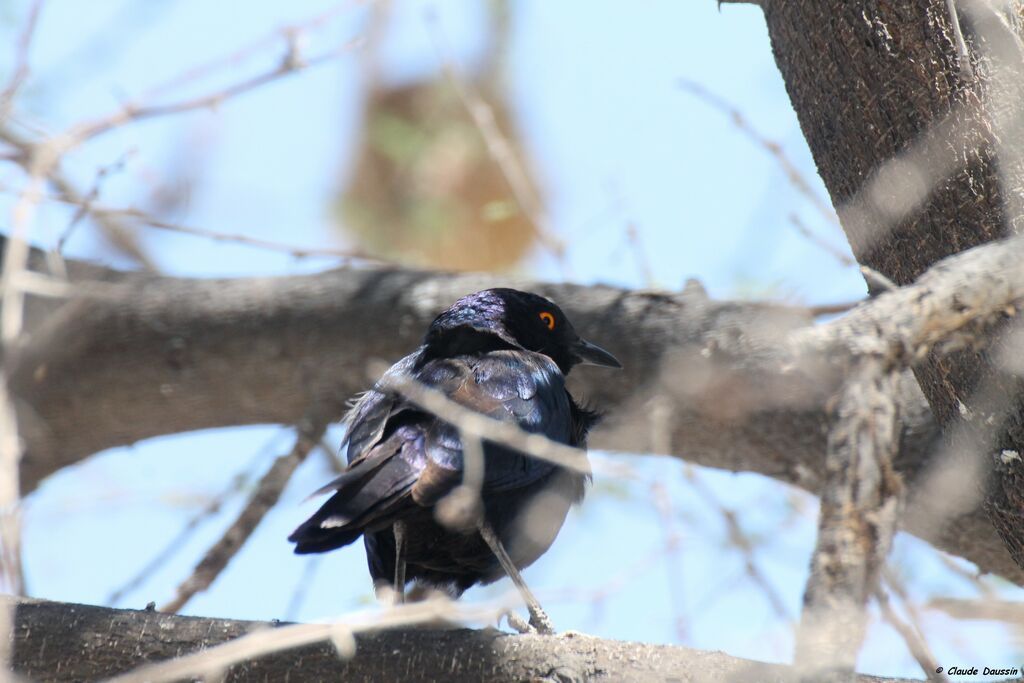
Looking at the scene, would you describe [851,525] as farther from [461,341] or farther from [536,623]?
[461,341]

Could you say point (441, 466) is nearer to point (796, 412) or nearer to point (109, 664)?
point (109, 664)

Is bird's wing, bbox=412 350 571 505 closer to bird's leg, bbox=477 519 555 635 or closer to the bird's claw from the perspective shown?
bird's leg, bbox=477 519 555 635

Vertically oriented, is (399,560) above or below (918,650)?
below

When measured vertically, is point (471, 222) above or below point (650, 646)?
below

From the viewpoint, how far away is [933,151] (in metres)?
3.00

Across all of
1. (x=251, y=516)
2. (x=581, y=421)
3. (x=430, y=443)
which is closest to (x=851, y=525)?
(x=430, y=443)

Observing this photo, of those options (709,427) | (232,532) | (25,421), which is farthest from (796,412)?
(25,421)

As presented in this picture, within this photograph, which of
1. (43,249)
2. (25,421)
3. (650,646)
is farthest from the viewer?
(43,249)

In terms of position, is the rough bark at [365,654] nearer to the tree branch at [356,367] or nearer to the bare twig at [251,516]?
the bare twig at [251,516]

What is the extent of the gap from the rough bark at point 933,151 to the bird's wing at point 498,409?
3.67 feet

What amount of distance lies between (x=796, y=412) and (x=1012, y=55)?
1.58m

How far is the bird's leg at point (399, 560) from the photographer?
3.62m

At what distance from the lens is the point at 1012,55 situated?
2975 millimetres

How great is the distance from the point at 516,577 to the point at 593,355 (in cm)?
106
